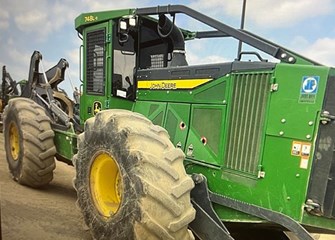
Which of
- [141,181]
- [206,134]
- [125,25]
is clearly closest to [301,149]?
[206,134]

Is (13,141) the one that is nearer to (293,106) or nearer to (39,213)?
(39,213)

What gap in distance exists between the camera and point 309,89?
2.57m

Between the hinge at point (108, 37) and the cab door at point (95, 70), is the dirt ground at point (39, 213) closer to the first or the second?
the cab door at point (95, 70)

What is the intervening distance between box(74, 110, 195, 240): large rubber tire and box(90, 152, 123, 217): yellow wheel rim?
6cm

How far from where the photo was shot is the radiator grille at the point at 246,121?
289cm

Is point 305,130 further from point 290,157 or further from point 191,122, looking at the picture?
point 191,122

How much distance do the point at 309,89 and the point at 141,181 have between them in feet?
4.71

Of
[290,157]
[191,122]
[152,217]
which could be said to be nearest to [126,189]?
[152,217]

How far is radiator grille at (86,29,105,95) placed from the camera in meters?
4.61

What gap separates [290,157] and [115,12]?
113 inches

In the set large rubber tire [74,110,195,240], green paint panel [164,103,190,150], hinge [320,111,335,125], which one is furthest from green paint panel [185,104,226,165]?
hinge [320,111,335,125]

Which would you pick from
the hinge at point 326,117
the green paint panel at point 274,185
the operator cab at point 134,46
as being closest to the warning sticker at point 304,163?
the green paint panel at point 274,185

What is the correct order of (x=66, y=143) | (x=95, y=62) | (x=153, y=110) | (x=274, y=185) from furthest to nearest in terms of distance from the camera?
(x=66, y=143)
(x=95, y=62)
(x=153, y=110)
(x=274, y=185)

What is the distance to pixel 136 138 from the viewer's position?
2.80 metres
